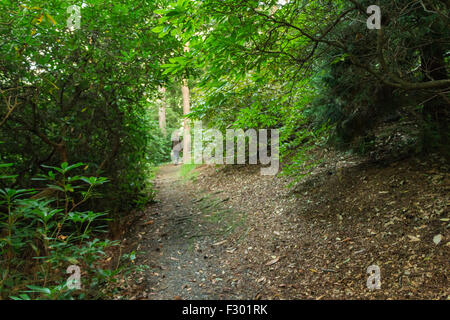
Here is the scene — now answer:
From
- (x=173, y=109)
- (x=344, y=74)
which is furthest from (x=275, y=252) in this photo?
(x=173, y=109)

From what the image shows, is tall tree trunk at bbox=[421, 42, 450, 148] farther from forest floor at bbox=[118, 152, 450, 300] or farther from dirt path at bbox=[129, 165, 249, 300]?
dirt path at bbox=[129, 165, 249, 300]

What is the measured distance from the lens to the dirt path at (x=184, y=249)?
9.59 feet

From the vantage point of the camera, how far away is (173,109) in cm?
1647

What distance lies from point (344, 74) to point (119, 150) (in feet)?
12.7

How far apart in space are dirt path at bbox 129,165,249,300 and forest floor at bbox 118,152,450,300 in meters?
0.02

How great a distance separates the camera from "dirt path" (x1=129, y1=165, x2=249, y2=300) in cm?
292

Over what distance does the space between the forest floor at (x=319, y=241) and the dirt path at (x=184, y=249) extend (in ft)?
0.05

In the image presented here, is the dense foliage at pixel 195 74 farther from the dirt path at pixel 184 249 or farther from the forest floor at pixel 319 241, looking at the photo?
the dirt path at pixel 184 249

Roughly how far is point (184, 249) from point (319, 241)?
2025mm

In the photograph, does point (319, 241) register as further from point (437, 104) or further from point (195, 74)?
point (195, 74)

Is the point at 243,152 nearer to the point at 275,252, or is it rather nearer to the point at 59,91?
the point at 275,252

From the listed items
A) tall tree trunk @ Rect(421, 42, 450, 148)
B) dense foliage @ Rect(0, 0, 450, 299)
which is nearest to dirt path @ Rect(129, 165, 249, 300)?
dense foliage @ Rect(0, 0, 450, 299)

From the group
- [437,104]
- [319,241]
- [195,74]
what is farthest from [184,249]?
[437,104]

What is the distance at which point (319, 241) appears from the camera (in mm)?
3326
